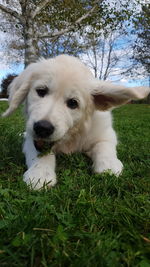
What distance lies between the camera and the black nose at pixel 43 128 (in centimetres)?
265

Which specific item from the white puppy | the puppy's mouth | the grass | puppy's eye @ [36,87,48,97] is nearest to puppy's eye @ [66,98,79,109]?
the white puppy

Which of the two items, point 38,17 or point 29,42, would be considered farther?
point 38,17

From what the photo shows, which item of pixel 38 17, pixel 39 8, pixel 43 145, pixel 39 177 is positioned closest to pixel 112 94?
pixel 43 145

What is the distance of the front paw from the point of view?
2344 millimetres

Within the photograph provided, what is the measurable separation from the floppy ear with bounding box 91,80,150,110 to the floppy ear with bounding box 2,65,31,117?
2.57 ft

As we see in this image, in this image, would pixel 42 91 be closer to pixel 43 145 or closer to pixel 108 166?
pixel 43 145

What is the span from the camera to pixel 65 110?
9.79 ft

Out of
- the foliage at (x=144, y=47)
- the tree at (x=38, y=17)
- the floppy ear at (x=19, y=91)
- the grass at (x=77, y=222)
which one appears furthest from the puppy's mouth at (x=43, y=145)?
the foliage at (x=144, y=47)

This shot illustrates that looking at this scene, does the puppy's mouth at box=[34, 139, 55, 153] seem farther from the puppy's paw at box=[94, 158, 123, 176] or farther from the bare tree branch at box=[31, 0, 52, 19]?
the bare tree branch at box=[31, 0, 52, 19]

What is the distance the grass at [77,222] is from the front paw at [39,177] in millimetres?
87

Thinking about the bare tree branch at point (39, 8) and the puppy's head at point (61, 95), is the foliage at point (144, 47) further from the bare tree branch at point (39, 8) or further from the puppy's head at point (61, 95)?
the puppy's head at point (61, 95)

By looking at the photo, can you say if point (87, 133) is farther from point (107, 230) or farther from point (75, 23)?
point (75, 23)

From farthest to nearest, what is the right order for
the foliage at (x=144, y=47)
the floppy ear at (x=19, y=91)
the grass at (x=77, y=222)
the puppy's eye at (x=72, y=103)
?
the foliage at (x=144, y=47)
the floppy ear at (x=19, y=91)
the puppy's eye at (x=72, y=103)
the grass at (x=77, y=222)

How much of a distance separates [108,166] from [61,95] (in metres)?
0.91
